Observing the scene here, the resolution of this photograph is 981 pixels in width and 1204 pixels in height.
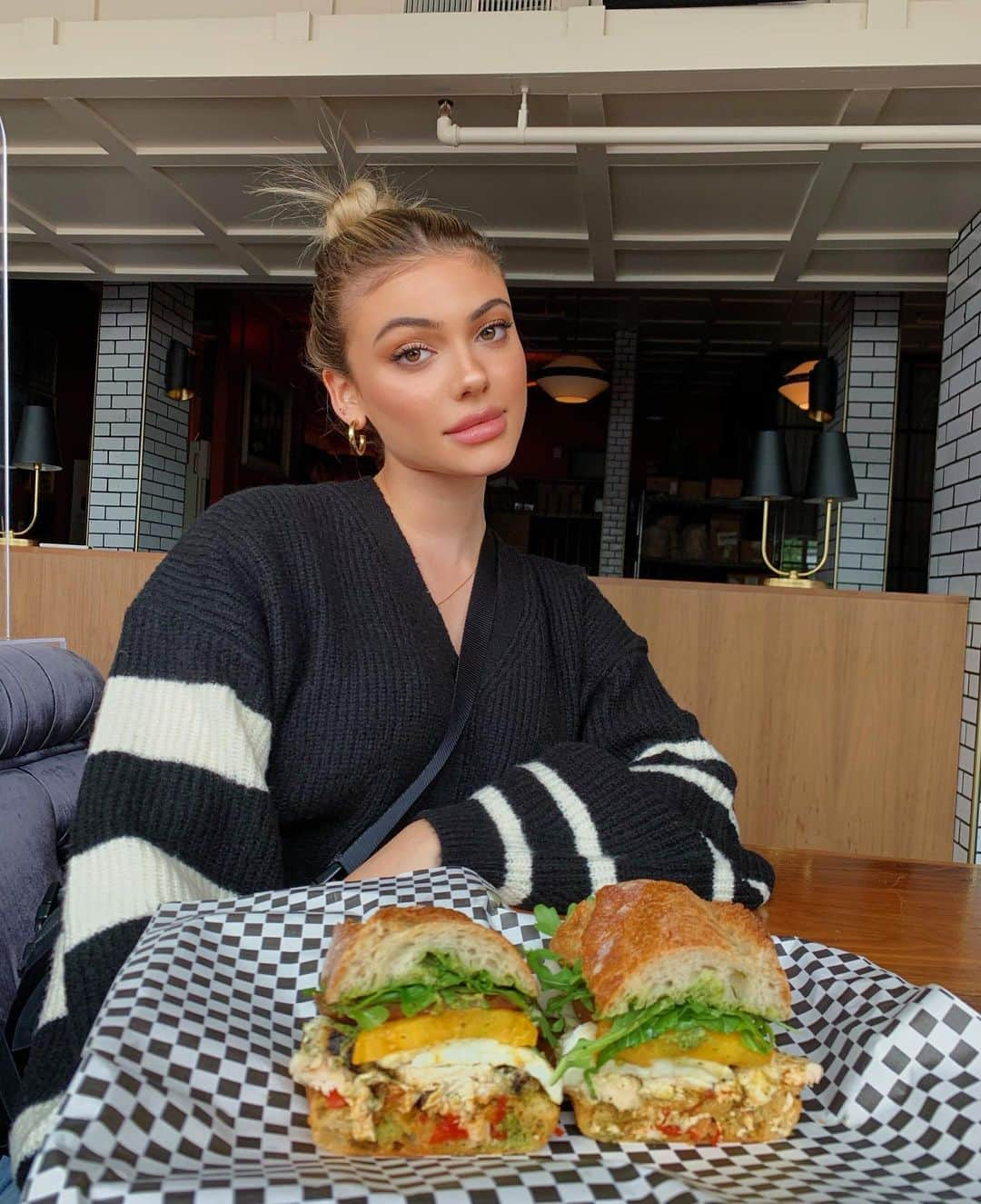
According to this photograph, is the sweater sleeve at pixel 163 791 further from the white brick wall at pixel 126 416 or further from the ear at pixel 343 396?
the white brick wall at pixel 126 416

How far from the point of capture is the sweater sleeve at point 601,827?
1.17m

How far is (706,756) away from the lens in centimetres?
143

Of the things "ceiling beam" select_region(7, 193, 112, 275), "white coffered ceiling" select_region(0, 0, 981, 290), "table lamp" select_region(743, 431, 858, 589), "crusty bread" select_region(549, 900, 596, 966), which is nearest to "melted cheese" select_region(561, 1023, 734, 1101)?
"crusty bread" select_region(549, 900, 596, 966)

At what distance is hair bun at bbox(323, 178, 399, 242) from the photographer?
1.59 metres

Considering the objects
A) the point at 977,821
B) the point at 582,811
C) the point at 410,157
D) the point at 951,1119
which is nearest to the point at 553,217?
the point at 410,157

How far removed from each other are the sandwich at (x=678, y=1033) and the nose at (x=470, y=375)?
0.77 m

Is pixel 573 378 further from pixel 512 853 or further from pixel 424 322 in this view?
pixel 512 853

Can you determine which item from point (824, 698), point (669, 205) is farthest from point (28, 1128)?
point (669, 205)

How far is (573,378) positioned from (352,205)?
718 cm

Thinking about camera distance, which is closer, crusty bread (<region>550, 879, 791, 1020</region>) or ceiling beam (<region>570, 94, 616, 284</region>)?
crusty bread (<region>550, 879, 791, 1020</region>)

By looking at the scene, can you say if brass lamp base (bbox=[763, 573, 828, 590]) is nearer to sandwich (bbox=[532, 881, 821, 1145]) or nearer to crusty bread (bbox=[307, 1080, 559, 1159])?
sandwich (bbox=[532, 881, 821, 1145])

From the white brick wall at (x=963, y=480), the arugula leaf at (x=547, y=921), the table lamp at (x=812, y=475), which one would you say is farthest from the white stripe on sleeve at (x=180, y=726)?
the table lamp at (x=812, y=475)

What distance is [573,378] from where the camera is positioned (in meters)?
8.62

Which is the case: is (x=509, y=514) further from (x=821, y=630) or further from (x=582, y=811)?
(x=582, y=811)
